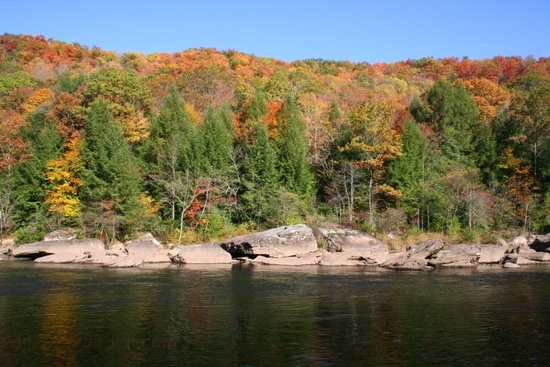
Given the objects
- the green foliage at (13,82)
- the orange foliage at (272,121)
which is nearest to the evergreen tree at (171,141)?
the orange foliage at (272,121)

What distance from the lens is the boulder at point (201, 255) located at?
2012 inches

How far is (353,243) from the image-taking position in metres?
54.1

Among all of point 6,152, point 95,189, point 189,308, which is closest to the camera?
point 189,308

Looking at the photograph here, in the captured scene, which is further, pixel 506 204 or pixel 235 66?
pixel 235 66

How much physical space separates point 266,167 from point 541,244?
97.8 ft

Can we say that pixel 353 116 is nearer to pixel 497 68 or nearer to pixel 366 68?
pixel 497 68

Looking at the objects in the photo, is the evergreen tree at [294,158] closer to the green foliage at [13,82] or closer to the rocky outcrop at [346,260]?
the rocky outcrop at [346,260]

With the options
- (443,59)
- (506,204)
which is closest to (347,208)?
(506,204)

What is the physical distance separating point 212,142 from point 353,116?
16962 mm

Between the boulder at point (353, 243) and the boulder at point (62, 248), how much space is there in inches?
877

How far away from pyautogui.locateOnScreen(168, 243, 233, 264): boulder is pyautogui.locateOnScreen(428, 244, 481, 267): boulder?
61.3 ft

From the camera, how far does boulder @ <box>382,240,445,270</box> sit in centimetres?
4625

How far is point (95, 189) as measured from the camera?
59.8 m

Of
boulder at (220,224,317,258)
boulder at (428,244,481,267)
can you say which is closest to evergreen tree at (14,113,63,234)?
boulder at (220,224,317,258)
